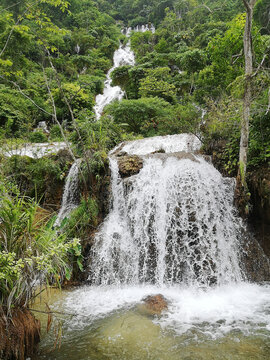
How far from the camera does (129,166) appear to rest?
8.01 m

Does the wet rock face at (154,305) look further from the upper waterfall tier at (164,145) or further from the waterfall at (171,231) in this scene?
the upper waterfall tier at (164,145)

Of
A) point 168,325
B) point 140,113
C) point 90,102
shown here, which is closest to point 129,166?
point 168,325

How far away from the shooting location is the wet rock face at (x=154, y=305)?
164 inches

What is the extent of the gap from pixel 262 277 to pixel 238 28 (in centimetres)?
1105

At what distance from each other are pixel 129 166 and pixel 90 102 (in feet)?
25.4

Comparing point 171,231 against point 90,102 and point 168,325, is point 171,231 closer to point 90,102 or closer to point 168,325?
point 168,325

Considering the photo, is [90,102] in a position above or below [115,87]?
below

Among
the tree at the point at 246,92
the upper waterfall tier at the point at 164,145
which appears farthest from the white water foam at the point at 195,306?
the upper waterfall tier at the point at 164,145

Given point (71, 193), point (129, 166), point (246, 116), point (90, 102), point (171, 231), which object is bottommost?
point (171, 231)

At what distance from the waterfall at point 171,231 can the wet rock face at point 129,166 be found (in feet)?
1.29

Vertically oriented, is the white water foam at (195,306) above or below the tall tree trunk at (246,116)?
below

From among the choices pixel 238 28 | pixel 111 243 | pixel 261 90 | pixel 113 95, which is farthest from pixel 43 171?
pixel 113 95

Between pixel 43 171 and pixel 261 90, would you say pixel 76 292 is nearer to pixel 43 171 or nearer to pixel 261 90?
pixel 43 171

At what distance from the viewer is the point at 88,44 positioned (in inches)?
1203
